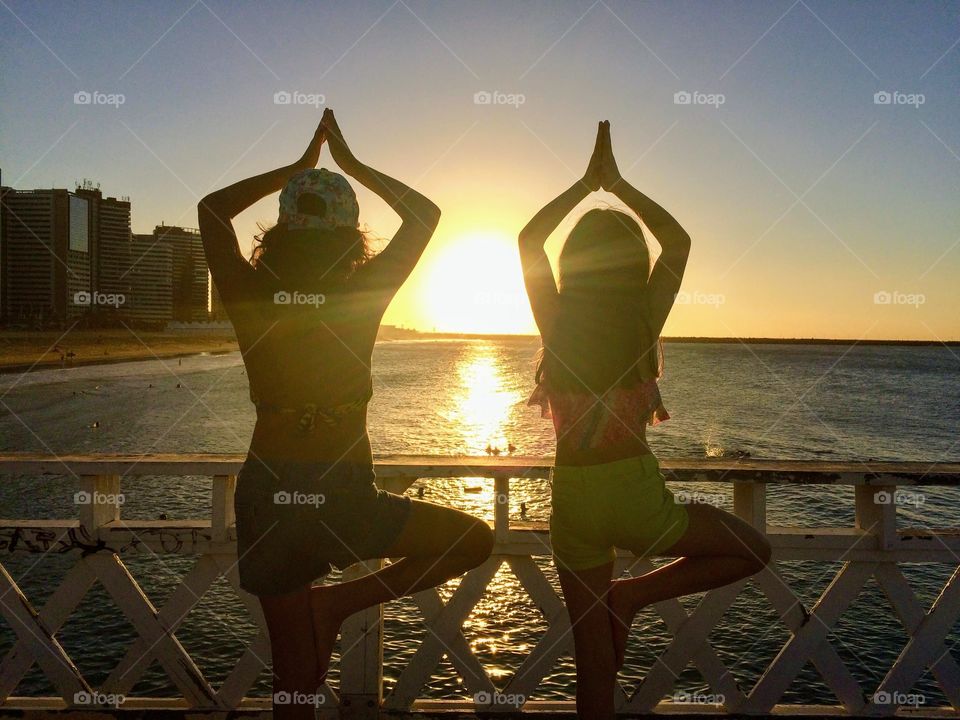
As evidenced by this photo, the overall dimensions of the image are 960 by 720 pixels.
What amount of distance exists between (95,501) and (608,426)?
2441 millimetres

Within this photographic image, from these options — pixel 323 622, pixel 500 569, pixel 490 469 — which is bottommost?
pixel 500 569

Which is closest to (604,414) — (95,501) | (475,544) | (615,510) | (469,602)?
(615,510)

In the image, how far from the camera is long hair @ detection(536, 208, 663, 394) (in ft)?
7.72

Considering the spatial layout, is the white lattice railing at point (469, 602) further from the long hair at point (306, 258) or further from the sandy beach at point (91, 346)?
the sandy beach at point (91, 346)

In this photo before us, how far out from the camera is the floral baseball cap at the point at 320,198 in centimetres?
215

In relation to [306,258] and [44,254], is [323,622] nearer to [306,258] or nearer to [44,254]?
[306,258]

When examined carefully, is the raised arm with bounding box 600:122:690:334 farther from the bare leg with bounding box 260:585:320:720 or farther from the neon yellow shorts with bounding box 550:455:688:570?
the bare leg with bounding box 260:585:320:720

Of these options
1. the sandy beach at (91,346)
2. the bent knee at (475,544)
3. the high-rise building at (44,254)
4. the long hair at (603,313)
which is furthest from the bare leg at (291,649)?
the high-rise building at (44,254)

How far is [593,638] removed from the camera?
2430mm

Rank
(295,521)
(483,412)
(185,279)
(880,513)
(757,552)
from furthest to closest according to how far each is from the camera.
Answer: (185,279) → (483,412) → (880,513) → (757,552) → (295,521)

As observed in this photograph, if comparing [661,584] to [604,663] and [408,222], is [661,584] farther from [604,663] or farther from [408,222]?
[408,222]

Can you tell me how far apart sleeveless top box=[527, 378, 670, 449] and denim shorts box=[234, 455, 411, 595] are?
0.72 meters

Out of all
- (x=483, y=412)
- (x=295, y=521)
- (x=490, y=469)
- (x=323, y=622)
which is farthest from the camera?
(x=483, y=412)

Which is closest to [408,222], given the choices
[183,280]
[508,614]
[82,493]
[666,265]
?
[666,265]
